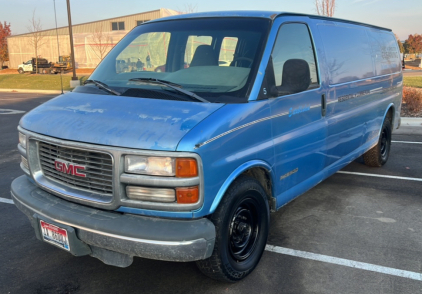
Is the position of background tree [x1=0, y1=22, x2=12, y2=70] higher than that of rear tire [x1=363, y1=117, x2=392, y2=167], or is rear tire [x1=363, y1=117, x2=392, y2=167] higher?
background tree [x1=0, y1=22, x2=12, y2=70]

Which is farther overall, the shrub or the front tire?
the shrub

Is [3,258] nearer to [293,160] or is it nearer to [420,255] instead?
[293,160]

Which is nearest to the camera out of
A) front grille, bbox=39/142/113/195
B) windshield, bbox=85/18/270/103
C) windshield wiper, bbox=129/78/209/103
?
front grille, bbox=39/142/113/195

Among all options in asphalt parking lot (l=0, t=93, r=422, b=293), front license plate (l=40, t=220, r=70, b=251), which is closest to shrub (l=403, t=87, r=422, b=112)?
asphalt parking lot (l=0, t=93, r=422, b=293)

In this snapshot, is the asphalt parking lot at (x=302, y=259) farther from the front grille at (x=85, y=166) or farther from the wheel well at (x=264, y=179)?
the front grille at (x=85, y=166)

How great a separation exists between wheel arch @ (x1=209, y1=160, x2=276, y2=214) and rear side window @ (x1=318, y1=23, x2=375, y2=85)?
1547 millimetres

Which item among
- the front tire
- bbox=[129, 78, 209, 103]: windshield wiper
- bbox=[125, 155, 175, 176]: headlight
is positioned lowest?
the front tire

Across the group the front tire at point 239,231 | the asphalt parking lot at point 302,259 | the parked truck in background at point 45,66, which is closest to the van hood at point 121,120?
the front tire at point 239,231

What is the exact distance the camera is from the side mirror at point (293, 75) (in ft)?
11.2

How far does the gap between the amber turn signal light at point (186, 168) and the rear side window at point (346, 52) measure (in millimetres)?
2391

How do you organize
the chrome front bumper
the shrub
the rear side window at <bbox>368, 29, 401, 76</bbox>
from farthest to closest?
the shrub, the rear side window at <bbox>368, 29, 401, 76</bbox>, the chrome front bumper

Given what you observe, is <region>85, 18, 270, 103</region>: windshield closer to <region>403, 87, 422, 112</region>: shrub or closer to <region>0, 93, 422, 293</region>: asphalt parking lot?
<region>0, 93, 422, 293</region>: asphalt parking lot

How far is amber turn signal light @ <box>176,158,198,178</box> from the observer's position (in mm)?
2566

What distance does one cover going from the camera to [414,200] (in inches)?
201
